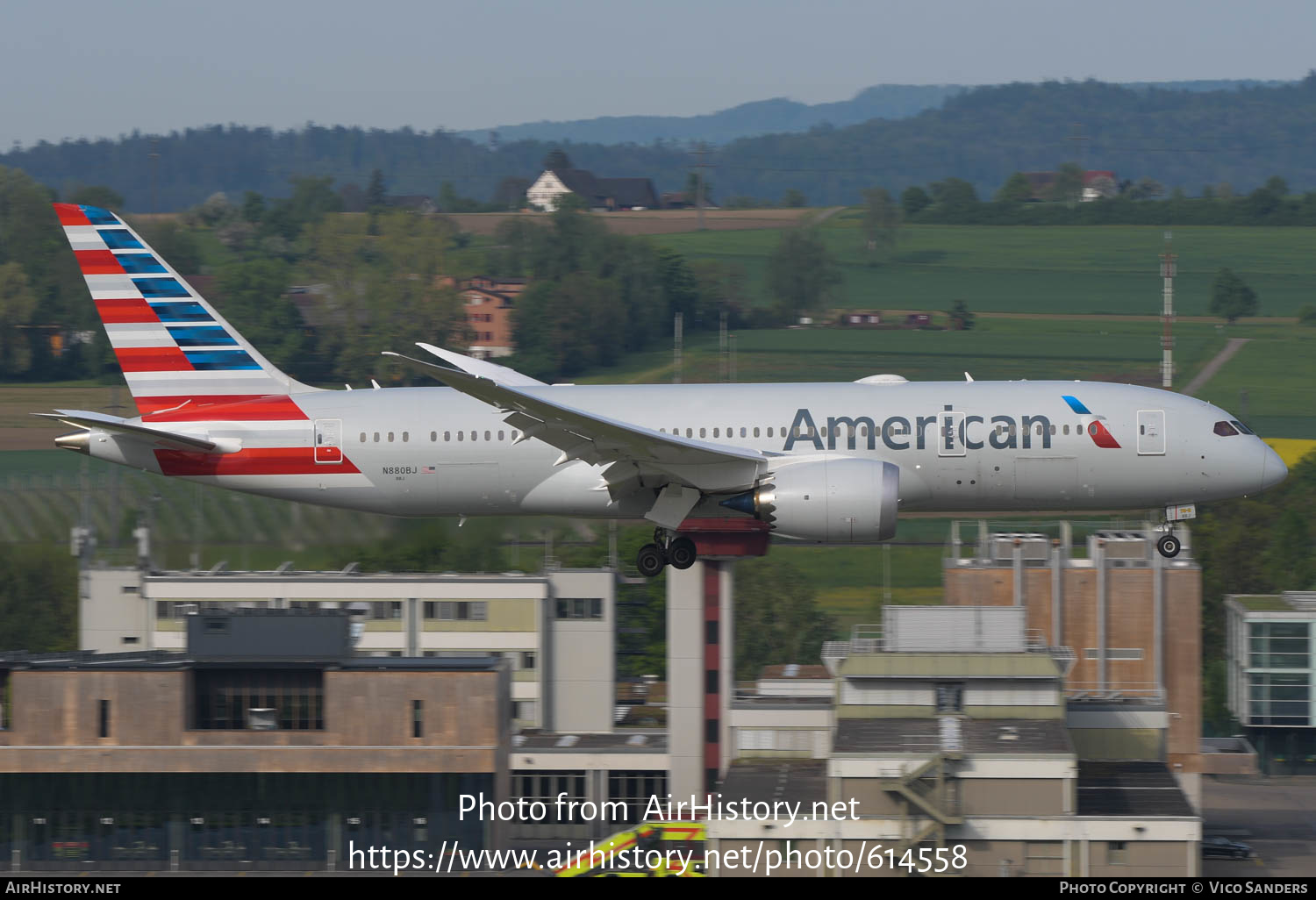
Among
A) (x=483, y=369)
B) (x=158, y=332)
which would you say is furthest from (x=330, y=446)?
(x=158, y=332)

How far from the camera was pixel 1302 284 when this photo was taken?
423 feet

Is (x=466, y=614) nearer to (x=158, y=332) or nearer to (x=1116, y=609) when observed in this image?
(x=158, y=332)

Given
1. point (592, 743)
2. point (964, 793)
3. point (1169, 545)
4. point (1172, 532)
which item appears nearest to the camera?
point (1169, 545)

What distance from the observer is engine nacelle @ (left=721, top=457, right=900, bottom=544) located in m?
30.9

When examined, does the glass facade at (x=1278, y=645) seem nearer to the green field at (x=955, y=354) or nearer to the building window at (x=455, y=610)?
the building window at (x=455, y=610)

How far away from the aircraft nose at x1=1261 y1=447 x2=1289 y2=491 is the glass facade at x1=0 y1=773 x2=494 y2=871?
2175cm

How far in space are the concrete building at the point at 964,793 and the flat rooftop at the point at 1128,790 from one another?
0.07 metres

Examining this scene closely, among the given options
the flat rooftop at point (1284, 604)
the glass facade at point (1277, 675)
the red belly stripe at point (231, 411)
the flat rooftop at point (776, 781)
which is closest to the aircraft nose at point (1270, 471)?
the flat rooftop at point (776, 781)

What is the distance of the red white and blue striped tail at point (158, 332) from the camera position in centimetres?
3531

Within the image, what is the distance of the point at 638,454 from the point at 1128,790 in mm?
16729

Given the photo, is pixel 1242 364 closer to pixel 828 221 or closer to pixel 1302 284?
pixel 1302 284

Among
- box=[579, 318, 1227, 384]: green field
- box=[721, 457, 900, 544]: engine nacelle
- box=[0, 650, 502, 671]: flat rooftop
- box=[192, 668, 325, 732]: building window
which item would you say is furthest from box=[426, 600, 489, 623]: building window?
box=[579, 318, 1227, 384]: green field

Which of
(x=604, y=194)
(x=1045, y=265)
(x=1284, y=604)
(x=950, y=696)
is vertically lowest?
(x=950, y=696)

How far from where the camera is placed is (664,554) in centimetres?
3403
